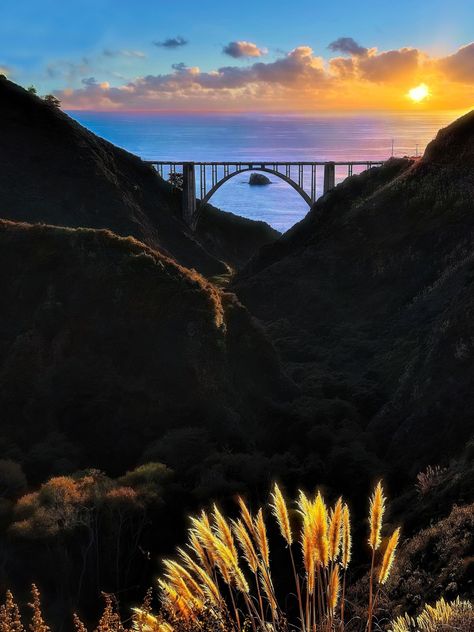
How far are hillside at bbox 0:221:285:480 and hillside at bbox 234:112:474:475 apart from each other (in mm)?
8293

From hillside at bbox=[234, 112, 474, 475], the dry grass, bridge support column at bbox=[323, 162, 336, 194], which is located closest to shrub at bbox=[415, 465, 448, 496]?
hillside at bbox=[234, 112, 474, 475]

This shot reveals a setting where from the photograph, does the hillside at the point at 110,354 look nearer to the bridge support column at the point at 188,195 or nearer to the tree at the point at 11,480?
the tree at the point at 11,480

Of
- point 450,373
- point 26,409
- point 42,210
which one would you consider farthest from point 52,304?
point 42,210

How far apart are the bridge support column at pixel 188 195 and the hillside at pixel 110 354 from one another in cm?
7453

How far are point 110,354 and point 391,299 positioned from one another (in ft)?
109

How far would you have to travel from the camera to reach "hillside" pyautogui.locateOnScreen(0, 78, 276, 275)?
73.6m

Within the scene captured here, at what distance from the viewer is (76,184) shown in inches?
3157

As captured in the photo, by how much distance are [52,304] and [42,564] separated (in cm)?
1794

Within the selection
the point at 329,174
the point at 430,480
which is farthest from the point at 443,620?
the point at 329,174

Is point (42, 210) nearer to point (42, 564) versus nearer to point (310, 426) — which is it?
point (310, 426)

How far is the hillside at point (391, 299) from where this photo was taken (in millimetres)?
31109

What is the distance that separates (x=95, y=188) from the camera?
80.8 metres

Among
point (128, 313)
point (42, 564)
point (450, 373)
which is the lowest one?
point (42, 564)

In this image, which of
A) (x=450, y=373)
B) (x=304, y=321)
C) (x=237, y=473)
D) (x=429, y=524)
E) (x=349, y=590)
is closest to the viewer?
(x=349, y=590)
